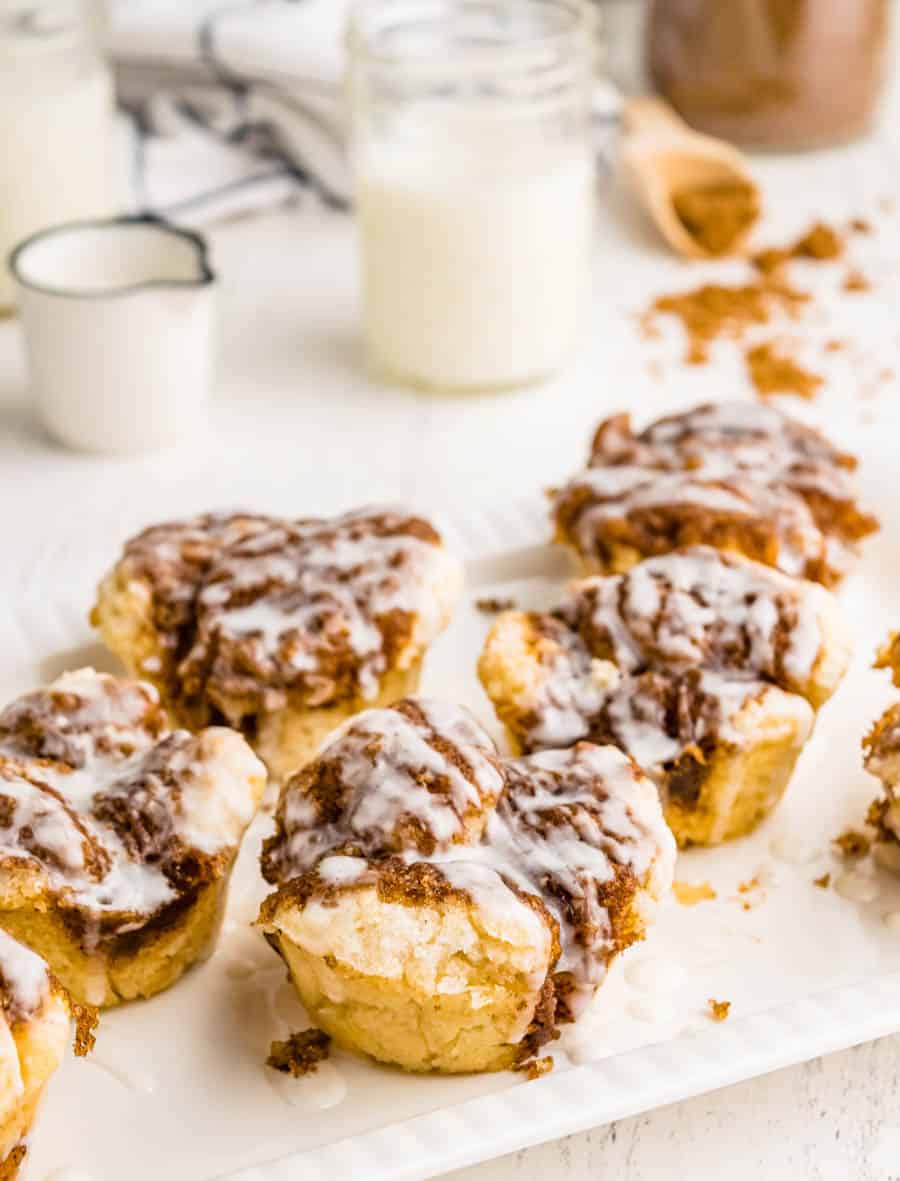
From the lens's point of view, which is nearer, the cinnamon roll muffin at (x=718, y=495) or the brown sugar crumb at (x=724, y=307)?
the cinnamon roll muffin at (x=718, y=495)

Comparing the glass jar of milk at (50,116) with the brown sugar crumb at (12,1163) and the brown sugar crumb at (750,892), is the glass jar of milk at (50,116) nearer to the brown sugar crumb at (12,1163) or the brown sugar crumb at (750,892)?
the brown sugar crumb at (750,892)

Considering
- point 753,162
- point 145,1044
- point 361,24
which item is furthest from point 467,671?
point 753,162

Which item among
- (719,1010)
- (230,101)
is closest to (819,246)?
(230,101)

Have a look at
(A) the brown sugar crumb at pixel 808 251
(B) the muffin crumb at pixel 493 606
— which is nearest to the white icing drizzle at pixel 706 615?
(B) the muffin crumb at pixel 493 606

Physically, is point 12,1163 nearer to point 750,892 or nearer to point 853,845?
point 750,892

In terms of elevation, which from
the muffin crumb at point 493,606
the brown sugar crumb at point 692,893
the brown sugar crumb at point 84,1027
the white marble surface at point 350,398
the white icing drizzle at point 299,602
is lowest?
the white marble surface at point 350,398

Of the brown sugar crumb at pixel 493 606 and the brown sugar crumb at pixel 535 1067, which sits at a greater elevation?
Result: the brown sugar crumb at pixel 535 1067

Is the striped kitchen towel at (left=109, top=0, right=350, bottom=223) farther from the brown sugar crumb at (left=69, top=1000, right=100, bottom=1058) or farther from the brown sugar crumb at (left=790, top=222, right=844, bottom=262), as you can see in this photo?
the brown sugar crumb at (left=69, top=1000, right=100, bottom=1058)
